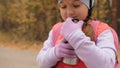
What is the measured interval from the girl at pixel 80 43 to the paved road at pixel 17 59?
2.46 m

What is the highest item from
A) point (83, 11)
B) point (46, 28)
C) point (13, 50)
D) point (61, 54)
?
point (83, 11)

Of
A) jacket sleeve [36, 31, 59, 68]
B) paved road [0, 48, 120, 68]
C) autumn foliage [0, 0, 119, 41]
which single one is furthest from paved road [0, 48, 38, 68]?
jacket sleeve [36, 31, 59, 68]

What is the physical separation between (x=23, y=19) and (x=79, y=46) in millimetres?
2977

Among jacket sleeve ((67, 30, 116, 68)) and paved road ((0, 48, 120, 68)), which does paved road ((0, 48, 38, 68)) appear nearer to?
paved road ((0, 48, 120, 68))

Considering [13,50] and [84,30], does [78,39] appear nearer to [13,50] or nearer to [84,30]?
[84,30]

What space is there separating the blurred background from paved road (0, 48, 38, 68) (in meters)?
0.09

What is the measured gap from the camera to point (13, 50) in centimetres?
421

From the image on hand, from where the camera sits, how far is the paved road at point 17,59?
3827 millimetres

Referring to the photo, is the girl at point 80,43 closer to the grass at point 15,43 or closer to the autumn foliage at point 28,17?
the autumn foliage at point 28,17

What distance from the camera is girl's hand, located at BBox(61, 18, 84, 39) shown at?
1.22m

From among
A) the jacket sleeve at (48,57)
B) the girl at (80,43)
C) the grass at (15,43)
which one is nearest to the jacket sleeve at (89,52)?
the girl at (80,43)

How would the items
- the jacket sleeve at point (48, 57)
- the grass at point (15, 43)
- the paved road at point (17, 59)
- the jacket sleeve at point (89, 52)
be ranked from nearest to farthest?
1. the jacket sleeve at point (89, 52)
2. the jacket sleeve at point (48, 57)
3. the paved road at point (17, 59)
4. the grass at point (15, 43)

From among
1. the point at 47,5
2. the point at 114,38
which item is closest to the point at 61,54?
the point at 114,38

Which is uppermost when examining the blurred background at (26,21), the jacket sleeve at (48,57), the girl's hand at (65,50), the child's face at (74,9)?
the child's face at (74,9)
